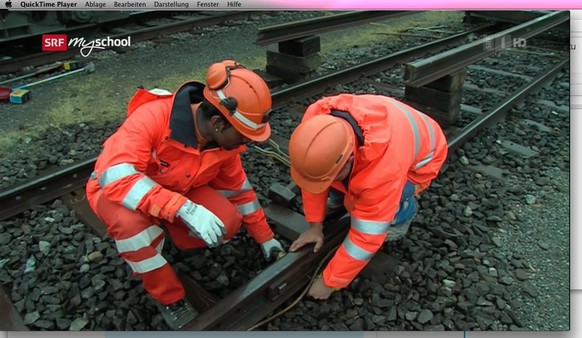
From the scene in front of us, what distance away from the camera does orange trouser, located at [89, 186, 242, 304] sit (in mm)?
2229

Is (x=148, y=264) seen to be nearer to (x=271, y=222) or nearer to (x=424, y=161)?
(x=271, y=222)

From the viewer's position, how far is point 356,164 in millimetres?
2330

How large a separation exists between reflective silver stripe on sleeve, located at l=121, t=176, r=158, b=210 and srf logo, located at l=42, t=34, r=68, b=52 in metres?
1.72

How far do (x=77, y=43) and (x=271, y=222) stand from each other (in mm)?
1731

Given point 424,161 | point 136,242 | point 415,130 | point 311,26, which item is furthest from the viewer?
point 311,26

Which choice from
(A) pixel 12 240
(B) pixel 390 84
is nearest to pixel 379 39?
(B) pixel 390 84

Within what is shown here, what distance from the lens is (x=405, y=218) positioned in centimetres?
294

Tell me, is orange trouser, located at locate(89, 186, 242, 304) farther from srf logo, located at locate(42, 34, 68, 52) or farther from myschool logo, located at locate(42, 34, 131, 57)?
srf logo, located at locate(42, 34, 68, 52)

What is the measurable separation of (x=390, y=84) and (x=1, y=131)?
11.6 feet

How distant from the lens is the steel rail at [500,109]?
395 centimetres

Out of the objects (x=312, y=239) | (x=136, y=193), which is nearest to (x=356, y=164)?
(x=312, y=239)

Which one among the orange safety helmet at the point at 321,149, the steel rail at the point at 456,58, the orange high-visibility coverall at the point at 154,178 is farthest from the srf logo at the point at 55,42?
the steel rail at the point at 456,58

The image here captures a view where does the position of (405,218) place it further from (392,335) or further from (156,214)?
(156,214)

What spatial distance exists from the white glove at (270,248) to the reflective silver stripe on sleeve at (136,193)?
91 cm
